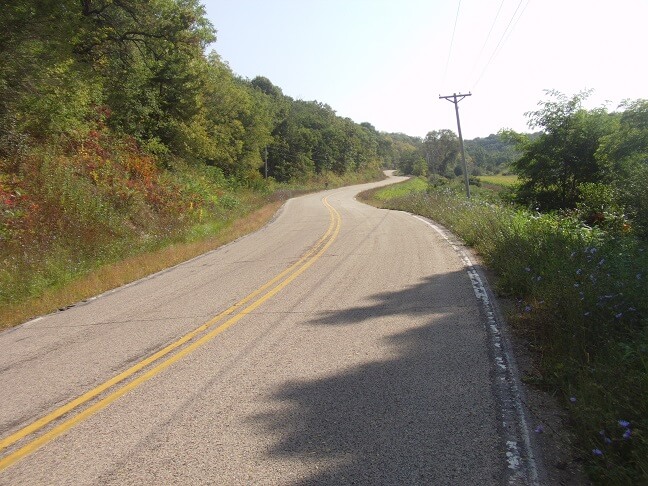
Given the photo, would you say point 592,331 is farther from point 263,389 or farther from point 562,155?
point 562,155

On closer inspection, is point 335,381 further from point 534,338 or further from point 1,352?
point 1,352

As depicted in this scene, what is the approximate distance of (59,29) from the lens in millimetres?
15000

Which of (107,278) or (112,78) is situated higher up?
(112,78)

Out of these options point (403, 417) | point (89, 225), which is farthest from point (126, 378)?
point (89, 225)

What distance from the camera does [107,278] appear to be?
10.9 meters

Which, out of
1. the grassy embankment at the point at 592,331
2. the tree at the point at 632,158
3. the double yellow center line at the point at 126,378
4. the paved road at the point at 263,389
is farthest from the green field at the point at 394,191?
the paved road at the point at 263,389

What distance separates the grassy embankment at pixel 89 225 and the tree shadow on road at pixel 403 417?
6183mm

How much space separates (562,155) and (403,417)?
24899mm

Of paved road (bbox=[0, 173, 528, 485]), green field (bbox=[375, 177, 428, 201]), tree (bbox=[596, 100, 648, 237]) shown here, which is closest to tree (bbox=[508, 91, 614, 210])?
tree (bbox=[596, 100, 648, 237])

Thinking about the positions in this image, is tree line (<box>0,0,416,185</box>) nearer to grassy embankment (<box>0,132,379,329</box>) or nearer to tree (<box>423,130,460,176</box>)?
grassy embankment (<box>0,132,379,329</box>)

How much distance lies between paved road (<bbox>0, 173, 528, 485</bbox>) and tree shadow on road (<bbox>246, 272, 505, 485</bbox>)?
1 centimetres

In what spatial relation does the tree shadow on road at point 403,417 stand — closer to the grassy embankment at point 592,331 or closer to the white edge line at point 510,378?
the white edge line at point 510,378

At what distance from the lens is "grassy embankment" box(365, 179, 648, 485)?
3156 millimetres

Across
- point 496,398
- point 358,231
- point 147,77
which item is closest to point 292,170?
point 147,77
